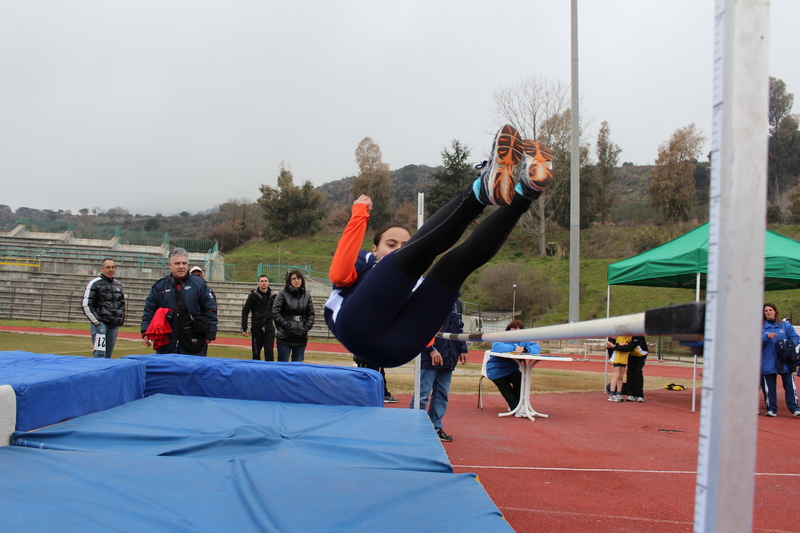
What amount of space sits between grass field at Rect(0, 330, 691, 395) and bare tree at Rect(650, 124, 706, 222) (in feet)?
75.9

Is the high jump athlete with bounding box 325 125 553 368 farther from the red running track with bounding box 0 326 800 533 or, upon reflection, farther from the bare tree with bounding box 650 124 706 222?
the bare tree with bounding box 650 124 706 222

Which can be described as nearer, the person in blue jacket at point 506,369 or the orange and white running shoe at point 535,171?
the orange and white running shoe at point 535,171

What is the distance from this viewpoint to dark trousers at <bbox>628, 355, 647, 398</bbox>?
312 inches

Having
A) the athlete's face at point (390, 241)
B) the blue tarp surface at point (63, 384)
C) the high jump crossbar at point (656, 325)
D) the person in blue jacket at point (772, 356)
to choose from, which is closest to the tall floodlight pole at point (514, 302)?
the person in blue jacket at point (772, 356)

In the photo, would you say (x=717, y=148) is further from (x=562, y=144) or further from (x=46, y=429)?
(x=562, y=144)

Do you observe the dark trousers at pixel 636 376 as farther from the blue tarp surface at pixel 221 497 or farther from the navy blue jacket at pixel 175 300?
the blue tarp surface at pixel 221 497

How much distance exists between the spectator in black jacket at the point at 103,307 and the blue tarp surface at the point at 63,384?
2252mm

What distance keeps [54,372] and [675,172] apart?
3445 centimetres

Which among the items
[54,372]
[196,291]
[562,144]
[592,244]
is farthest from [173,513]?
[592,244]

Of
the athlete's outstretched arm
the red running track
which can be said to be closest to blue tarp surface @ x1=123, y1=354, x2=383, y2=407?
the red running track

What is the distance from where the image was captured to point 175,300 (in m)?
5.12

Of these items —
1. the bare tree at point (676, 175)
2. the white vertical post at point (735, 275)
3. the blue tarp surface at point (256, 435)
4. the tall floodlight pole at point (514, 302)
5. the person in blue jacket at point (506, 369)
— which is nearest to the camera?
the white vertical post at point (735, 275)

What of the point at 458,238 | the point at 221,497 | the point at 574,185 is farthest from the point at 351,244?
the point at 574,185

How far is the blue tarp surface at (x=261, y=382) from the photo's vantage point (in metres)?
3.88
